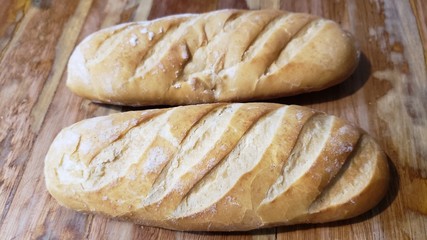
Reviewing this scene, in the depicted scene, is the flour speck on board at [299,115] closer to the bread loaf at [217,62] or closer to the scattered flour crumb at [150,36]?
the bread loaf at [217,62]

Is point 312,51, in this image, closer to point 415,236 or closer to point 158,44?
point 158,44

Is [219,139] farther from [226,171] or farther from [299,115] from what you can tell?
[299,115]

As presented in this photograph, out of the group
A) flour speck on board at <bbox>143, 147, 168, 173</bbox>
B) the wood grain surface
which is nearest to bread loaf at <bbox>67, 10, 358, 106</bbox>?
the wood grain surface

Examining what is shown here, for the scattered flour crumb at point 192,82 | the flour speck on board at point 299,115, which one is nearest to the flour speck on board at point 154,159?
the scattered flour crumb at point 192,82

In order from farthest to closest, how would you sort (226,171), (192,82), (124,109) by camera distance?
(124,109), (192,82), (226,171)

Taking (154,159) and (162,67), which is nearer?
(154,159)

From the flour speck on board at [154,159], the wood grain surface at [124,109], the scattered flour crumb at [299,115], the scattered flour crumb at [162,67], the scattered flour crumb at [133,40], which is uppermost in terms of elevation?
the scattered flour crumb at [133,40]

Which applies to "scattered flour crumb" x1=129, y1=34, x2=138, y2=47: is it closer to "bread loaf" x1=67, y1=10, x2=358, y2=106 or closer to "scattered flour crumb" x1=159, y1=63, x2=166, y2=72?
"bread loaf" x1=67, y1=10, x2=358, y2=106

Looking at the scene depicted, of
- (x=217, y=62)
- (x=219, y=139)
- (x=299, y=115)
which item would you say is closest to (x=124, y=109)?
(x=217, y=62)
